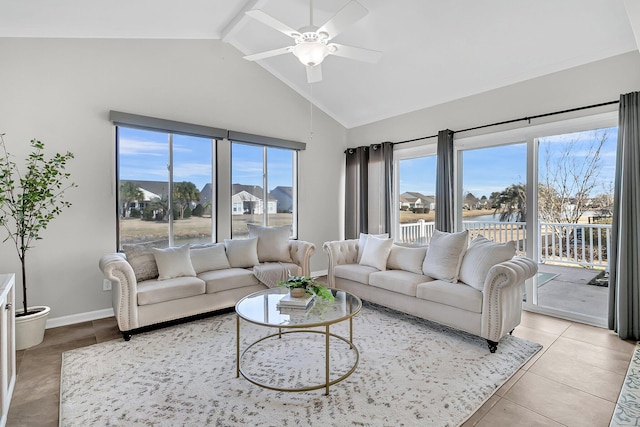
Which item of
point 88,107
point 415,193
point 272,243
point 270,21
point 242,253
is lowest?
point 242,253

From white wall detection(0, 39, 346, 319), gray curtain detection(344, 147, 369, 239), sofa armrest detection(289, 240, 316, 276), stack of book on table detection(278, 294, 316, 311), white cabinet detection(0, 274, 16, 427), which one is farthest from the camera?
gray curtain detection(344, 147, 369, 239)

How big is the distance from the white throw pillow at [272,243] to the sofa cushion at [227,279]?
46 cm

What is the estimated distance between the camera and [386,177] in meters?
5.29

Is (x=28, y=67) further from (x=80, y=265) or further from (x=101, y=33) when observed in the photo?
(x=80, y=265)

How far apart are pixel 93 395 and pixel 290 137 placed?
13.5ft

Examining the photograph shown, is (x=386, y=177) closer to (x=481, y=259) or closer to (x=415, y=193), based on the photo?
(x=415, y=193)

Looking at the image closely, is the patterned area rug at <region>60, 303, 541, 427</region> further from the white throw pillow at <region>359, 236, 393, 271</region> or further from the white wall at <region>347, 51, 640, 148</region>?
the white wall at <region>347, 51, 640, 148</region>

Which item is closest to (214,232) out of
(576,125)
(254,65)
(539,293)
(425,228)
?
(254,65)

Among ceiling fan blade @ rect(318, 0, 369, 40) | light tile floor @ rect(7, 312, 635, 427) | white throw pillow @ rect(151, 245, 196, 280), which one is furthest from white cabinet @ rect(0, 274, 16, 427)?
ceiling fan blade @ rect(318, 0, 369, 40)

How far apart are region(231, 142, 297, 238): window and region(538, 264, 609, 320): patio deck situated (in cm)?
361

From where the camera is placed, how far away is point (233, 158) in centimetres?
479

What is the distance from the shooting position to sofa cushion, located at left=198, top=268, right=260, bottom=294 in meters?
3.51

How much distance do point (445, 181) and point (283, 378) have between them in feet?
10.9

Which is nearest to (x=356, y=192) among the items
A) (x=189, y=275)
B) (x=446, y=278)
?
(x=446, y=278)
